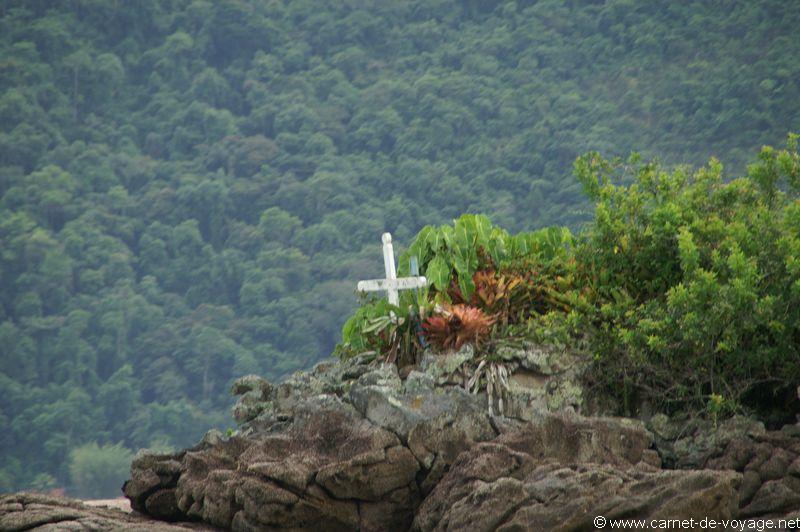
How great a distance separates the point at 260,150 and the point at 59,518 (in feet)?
195

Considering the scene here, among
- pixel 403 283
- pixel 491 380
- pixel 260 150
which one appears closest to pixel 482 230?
pixel 403 283

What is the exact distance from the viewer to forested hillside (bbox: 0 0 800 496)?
53.5 metres

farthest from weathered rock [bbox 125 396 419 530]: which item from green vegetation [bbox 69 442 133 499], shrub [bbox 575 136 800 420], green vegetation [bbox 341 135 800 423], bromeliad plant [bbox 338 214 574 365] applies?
green vegetation [bbox 69 442 133 499]

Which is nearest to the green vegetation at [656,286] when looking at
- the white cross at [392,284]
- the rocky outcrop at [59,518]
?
the white cross at [392,284]

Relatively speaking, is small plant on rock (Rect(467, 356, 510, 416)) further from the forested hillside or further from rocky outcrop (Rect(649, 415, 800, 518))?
the forested hillside

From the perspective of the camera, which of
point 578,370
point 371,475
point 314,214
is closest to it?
point 371,475

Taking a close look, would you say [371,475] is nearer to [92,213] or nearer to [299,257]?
[299,257]

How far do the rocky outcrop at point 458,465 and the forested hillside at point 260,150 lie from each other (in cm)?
3910

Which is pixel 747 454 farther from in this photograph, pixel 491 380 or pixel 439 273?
pixel 439 273

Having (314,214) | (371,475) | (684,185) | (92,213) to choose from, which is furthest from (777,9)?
(371,475)

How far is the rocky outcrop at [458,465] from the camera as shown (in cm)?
743

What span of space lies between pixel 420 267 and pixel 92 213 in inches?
2118

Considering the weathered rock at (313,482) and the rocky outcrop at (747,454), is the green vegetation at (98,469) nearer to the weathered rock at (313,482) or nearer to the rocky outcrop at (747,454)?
the weathered rock at (313,482)

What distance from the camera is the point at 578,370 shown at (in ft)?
33.6
